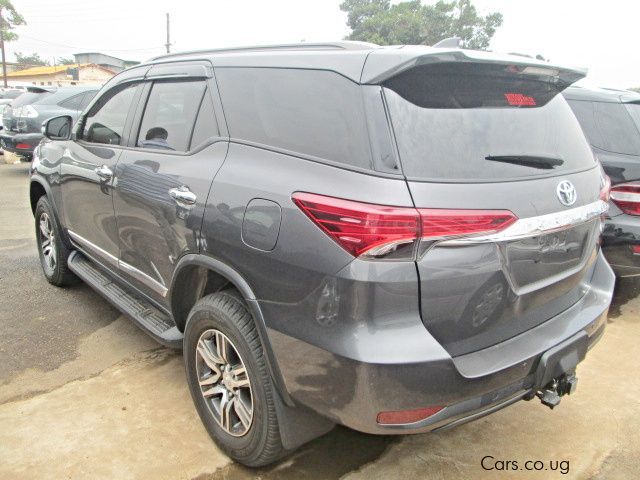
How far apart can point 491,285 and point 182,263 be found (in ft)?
4.63

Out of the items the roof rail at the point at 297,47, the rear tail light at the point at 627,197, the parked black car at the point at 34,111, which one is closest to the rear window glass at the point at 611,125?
the rear tail light at the point at 627,197

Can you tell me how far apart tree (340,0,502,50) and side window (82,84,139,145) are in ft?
173

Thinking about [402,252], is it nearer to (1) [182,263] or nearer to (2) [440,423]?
(2) [440,423]

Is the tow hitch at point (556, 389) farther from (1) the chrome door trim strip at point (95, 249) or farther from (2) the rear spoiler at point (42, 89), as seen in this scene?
(2) the rear spoiler at point (42, 89)

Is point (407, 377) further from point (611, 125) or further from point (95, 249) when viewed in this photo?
point (611, 125)

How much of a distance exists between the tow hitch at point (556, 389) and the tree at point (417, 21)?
54.3 m

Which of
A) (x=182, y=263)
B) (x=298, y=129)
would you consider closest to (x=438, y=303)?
(x=298, y=129)

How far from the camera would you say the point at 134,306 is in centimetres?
315

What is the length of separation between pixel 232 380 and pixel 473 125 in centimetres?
148

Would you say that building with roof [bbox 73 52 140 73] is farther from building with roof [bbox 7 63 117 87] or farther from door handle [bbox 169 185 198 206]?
door handle [bbox 169 185 198 206]

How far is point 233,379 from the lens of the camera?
2.27 metres

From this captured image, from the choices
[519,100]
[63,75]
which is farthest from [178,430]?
[63,75]

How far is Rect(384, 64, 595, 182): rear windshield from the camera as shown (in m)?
1.77

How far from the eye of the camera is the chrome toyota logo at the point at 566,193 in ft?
6.51
